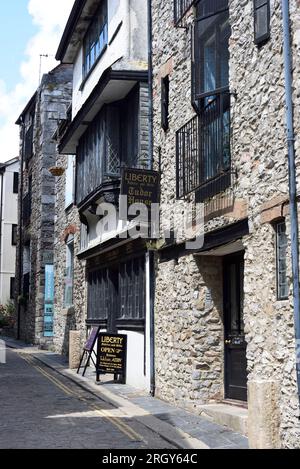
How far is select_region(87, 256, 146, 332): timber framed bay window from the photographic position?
13.4m

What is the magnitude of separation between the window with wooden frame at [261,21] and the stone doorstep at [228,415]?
4842mm

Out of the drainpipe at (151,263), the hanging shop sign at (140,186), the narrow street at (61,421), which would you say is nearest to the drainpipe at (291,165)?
the narrow street at (61,421)

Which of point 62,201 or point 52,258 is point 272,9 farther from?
point 52,258

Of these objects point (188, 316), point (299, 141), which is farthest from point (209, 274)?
point (299, 141)

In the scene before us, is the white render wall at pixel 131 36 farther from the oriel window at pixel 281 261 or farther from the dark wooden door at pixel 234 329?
the oriel window at pixel 281 261

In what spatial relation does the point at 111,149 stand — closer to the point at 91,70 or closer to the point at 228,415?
the point at 91,70

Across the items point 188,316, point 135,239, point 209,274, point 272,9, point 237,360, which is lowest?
point 237,360

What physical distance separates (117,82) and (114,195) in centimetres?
236

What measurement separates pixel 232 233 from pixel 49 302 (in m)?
16.5

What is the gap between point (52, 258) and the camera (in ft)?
84.7

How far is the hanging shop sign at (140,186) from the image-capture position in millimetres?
11633

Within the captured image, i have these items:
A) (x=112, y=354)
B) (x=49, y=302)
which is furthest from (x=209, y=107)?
(x=49, y=302)

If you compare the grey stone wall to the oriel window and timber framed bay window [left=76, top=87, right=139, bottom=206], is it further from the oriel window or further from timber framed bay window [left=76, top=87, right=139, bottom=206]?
the oriel window

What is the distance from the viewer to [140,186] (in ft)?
38.7
